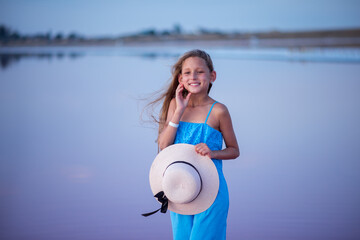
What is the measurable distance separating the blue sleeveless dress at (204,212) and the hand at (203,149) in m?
0.08

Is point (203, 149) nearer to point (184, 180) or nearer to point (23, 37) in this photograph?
point (184, 180)

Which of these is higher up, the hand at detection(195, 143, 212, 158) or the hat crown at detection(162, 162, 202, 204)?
the hand at detection(195, 143, 212, 158)

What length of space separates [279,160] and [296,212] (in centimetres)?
129

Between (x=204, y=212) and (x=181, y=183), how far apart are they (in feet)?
0.54

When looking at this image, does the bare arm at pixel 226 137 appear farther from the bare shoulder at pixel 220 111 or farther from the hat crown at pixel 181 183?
the hat crown at pixel 181 183

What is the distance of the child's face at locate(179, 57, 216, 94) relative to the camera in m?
1.83

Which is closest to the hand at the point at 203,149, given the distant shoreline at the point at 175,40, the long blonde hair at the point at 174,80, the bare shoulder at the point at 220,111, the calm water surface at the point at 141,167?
the bare shoulder at the point at 220,111

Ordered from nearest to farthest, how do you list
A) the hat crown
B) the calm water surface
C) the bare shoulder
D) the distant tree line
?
the hat crown < the bare shoulder < the calm water surface < the distant tree line

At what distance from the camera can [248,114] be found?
6.60m


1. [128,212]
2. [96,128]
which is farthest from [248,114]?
[128,212]

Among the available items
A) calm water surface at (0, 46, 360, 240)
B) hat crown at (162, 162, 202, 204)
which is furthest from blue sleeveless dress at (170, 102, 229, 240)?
calm water surface at (0, 46, 360, 240)

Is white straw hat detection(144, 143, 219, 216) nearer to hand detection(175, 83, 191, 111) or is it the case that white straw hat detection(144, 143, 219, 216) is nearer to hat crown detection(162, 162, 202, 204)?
hat crown detection(162, 162, 202, 204)

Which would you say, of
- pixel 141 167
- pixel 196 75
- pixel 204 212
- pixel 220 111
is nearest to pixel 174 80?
pixel 196 75

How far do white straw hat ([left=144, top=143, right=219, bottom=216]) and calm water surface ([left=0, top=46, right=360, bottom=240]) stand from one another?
646 millimetres
